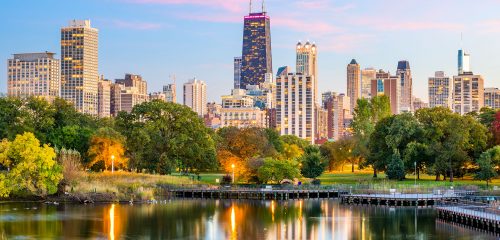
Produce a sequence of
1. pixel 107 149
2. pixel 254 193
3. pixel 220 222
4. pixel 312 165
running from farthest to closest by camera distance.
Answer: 1. pixel 312 165
2. pixel 107 149
3. pixel 254 193
4. pixel 220 222

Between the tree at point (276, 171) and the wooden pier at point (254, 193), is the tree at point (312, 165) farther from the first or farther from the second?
the wooden pier at point (254, 193)

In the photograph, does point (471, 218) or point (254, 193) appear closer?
point (471, 218)

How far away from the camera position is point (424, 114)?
117375 millimetres

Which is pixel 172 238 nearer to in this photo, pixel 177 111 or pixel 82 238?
pixel 82 238

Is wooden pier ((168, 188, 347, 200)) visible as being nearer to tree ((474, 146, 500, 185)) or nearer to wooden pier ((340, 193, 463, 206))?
wooden pier ((340, 193, 463, 206))

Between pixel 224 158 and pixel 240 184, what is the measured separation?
13.9 meters

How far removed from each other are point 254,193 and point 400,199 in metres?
20.1

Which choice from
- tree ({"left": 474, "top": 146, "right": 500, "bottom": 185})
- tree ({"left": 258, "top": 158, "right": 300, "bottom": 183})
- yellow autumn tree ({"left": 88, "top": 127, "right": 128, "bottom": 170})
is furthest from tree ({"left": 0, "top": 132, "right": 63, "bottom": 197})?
tree ({"left": 474, "top": 146, "right": 500, "bottom": 185})

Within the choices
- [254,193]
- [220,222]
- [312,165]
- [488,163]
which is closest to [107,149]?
[254,193]

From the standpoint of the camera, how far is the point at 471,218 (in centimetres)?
6631

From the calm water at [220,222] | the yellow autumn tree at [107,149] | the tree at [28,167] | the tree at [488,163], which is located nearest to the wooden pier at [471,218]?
the calm water at [220,222]

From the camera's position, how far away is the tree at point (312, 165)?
4461 inches

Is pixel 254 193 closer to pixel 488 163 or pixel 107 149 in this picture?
pixel 107 149

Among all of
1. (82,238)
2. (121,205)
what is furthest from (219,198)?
(82,238)
